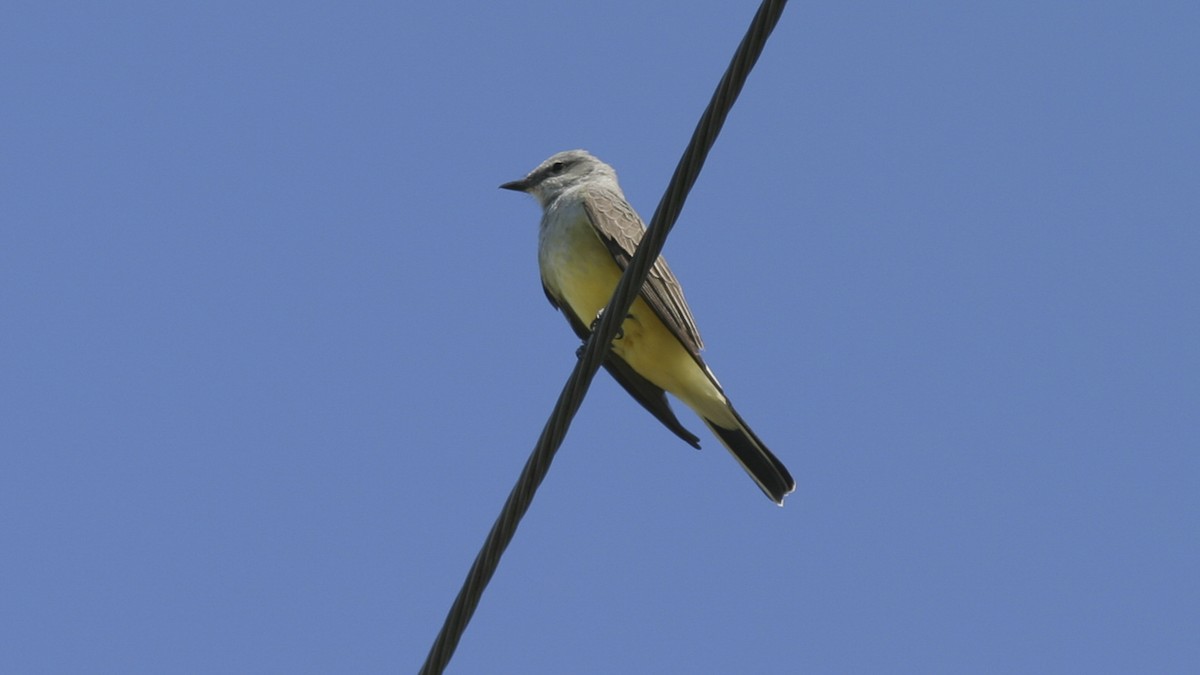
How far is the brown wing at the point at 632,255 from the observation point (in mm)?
6363

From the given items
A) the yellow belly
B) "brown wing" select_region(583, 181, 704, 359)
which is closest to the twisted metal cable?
"brown wing" select_region(583, 181, 704, 359)

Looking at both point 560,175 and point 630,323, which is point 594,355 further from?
point 560,175

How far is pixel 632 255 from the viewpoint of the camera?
6.36 m

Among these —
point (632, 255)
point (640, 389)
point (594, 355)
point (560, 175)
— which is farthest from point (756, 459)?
point (594, 355)

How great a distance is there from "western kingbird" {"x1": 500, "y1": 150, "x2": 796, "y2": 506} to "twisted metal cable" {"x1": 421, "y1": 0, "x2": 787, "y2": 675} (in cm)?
271

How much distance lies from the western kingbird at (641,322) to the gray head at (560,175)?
0.72 m

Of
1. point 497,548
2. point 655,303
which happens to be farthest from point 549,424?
point 655,303

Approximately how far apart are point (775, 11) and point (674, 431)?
3.60 m

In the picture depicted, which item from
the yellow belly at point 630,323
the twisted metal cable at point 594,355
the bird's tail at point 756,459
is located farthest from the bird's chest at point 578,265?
the twisted metal cable at point 594,355

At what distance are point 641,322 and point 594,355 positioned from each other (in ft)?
9.51

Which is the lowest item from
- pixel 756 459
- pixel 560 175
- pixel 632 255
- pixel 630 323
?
pixel 756 459

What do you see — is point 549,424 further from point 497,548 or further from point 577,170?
point 577,170

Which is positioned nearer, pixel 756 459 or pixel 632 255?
pixel 632 255

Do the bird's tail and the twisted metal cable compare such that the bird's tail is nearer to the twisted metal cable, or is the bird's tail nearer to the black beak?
the black beak
